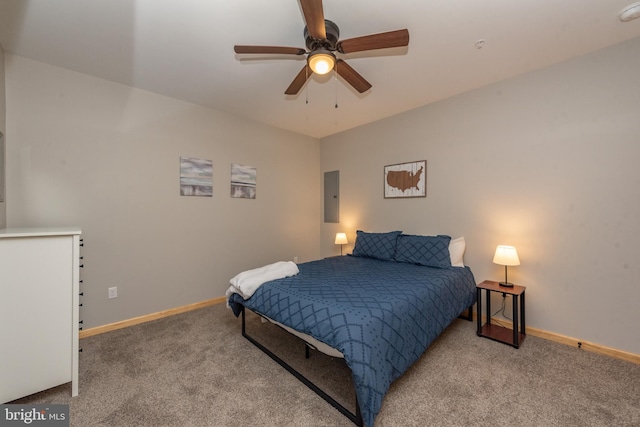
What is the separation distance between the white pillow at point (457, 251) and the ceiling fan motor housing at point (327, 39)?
7.67ft

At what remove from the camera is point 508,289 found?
7.89 ft

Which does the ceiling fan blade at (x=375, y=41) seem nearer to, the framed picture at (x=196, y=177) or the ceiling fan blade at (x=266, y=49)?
the ceiling fan blade at (x=266, y=49)

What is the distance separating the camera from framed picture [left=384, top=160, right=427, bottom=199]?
3297 millimetres

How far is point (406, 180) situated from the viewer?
3.44 m

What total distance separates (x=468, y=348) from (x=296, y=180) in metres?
3.16

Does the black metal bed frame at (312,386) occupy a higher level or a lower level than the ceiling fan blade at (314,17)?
lower

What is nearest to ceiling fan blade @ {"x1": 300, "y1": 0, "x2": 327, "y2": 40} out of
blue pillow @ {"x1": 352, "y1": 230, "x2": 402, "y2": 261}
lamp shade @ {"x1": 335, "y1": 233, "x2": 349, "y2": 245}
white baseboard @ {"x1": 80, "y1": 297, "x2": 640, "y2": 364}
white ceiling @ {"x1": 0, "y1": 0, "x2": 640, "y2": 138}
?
white ceiling @ {"x1": 0, "y1": 0, "x2": 640, "y2": 138}

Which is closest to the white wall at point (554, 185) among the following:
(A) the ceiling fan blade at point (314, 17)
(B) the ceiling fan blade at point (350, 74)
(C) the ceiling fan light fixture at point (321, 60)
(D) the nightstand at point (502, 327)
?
(D) the nightstand at point (502, 327)

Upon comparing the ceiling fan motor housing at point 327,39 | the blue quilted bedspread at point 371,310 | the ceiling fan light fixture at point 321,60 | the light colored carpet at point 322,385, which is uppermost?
the ceiling fan motor housing at point 327,39

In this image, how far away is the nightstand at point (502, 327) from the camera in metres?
2.27

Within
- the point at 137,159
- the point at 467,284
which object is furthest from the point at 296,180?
the point at 467,284

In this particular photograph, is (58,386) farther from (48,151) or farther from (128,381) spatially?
(48,151)

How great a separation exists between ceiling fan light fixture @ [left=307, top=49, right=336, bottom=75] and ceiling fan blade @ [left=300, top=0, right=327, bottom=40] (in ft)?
0.30

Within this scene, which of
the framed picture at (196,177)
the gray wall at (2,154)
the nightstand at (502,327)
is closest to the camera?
the gray wall at (2,154)
